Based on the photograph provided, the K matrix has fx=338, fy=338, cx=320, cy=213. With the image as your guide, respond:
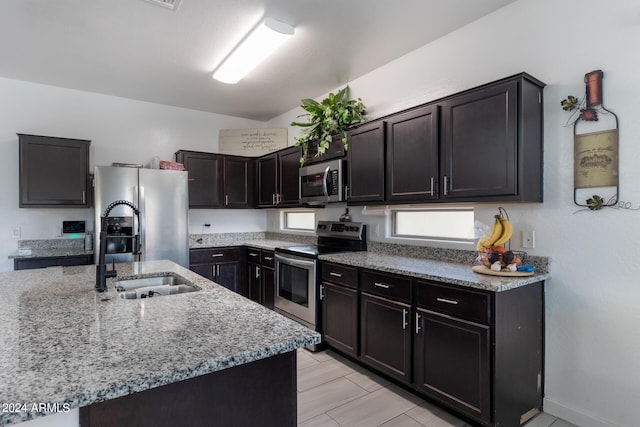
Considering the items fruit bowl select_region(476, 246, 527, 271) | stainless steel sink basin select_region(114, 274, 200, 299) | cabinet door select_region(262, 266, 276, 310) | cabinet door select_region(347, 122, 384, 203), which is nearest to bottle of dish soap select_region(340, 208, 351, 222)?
cabinet door select_region(347, 122, 384, 203)

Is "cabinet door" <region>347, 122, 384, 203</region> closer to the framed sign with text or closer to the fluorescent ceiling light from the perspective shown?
the fluorescent ceiling light

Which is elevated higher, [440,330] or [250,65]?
[250,65]

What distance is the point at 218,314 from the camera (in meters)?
1.30

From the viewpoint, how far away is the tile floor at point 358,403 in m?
2.07

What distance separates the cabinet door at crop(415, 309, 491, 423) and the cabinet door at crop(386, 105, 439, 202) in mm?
→ 892

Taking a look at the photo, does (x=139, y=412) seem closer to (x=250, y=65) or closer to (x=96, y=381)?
(x=96, y=381)

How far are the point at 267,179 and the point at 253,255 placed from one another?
3.35ft

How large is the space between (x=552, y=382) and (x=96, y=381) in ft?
8.16

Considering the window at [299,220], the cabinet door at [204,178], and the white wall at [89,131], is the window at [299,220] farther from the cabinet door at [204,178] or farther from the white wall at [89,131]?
the cabinet door at [204,178]

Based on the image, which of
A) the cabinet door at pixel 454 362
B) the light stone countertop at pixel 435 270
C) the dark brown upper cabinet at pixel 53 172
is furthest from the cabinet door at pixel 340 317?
the dark brown upper cabinet at pixel 53 172

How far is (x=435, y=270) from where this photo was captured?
90.1 inches

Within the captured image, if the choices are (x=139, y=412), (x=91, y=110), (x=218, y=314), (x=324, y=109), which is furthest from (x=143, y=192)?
(x=139, y=412)

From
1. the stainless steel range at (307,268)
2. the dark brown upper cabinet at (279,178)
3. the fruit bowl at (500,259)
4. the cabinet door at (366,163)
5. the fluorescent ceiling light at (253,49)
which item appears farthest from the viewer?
the dark brown upper cabinet at (279,178)

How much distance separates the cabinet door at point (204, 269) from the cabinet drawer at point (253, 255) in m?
0.46
